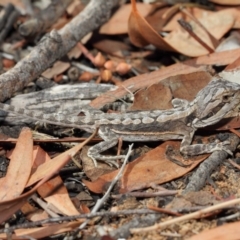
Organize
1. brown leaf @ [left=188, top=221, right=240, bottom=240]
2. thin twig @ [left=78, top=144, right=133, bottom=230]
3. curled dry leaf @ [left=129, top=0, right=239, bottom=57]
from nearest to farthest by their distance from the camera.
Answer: brown leaf @ [left=188, top=221, right=240, bottom=240]
thin twig @ [left=78, top=144, right=133, bottom=230]
curled dry leaf @ [left=129, top=0, right=239, bottom=57]

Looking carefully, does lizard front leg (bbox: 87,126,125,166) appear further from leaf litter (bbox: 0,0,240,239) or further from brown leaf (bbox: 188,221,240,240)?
brown leaf (bbox: 188,221,240,240)

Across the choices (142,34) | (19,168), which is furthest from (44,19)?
(19,168)

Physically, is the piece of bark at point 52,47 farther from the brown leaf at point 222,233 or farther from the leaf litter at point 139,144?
the brown leaf at point 222,233

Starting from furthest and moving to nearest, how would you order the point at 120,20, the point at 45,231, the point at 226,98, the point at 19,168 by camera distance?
the point at 120,20 → the point at 226,98 → the point at 19,168 → the point at 45,231

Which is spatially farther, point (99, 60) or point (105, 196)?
point (99, 60)

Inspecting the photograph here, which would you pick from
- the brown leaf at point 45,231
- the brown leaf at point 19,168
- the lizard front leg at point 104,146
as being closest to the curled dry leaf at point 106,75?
the lizard front leg at point 104,146

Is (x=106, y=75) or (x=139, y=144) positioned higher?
(x=106, y=75)

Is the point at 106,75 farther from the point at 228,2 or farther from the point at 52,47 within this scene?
the point at 228,2

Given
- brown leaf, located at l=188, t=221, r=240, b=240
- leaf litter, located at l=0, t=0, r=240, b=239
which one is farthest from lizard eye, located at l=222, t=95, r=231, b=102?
brown leaf, located at l=188, t=221, r=240, b=240
